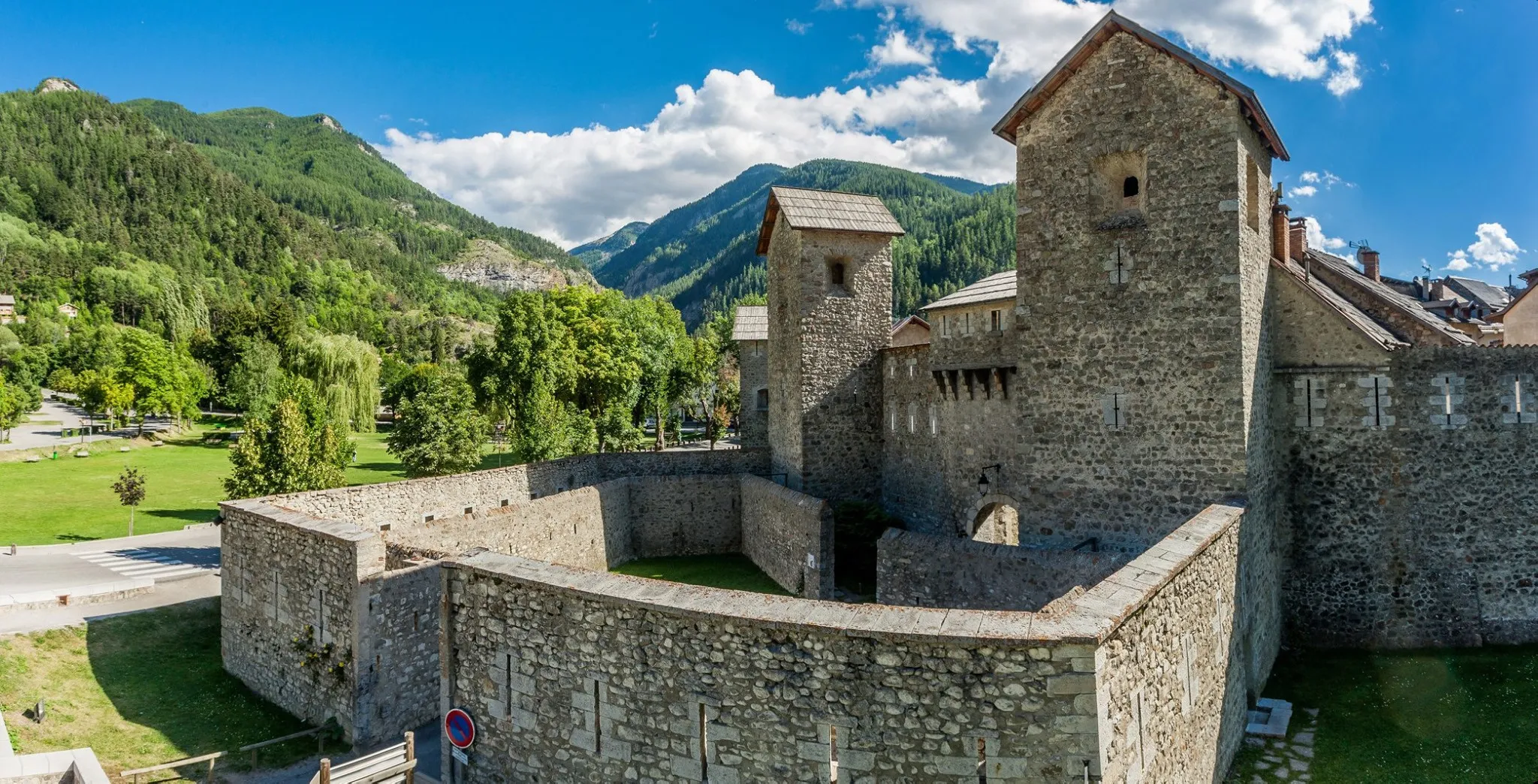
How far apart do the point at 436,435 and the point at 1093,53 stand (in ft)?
80.5

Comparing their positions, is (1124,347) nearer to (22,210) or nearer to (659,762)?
(659,762)

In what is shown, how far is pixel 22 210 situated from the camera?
488 ft

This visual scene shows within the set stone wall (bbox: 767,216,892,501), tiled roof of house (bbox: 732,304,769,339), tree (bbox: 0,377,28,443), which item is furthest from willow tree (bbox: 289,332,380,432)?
stone wall (bbox: 767,216,892,501)

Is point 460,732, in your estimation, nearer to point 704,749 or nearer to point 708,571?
point 704,749

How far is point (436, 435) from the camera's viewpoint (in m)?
28.8

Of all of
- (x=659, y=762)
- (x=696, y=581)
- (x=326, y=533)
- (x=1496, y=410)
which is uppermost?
(x=1496, y=410)

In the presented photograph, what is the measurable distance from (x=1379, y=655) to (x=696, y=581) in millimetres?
15065

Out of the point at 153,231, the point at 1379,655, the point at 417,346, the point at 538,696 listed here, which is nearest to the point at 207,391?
the point at 417,346

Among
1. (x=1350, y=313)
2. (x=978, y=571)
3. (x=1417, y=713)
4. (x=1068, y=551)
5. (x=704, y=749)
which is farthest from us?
(x=1350, y=313)

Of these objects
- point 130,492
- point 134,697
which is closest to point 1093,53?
point 134,697

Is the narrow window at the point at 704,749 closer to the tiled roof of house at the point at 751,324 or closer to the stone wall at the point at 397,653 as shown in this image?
the stone wall at the point at 397,653

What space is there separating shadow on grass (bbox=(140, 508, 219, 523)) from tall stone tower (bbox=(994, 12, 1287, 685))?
31.6 meters

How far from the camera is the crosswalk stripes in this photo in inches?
829

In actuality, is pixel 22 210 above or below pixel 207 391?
above
